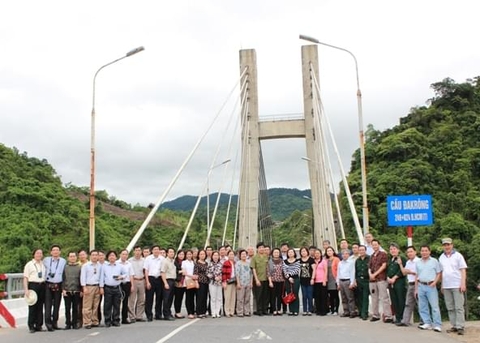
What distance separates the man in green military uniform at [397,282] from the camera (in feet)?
34.8

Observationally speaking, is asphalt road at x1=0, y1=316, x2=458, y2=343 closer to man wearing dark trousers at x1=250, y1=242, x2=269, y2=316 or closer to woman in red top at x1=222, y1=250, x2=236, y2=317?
woman in red top at x1=222, y1=250, x2=236, y2=317

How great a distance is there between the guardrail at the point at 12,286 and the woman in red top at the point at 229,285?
4.10m

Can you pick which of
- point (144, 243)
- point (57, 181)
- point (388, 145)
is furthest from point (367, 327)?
point (144, 243)

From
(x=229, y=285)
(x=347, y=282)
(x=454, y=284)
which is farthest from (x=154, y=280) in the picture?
(x=454, y=284)

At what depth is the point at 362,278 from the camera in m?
11.5

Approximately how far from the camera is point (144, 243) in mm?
39375

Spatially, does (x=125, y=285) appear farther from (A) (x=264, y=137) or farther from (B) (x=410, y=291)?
(A) (x=264, y=137)

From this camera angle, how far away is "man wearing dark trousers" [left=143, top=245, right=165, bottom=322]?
460 inches

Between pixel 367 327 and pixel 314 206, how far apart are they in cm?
1885

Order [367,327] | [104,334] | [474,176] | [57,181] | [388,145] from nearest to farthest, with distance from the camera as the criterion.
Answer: [104,334] → [367,327] → [474,176] → [388,145] → [57,181]

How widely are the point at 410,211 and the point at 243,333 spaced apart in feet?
19.1

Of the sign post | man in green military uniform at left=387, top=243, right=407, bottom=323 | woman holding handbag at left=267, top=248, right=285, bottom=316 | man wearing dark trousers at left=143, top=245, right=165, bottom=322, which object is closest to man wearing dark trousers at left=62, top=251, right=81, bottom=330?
man wearing dark trousers at left=143, top=245, right=165, bottom=322

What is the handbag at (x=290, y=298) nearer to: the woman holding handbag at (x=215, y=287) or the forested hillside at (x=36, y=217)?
the woman holding handbag at (x=215, y=287)

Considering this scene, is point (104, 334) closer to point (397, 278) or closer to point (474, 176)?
point (397, 278)
